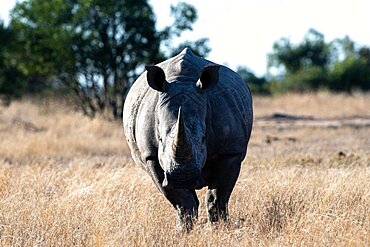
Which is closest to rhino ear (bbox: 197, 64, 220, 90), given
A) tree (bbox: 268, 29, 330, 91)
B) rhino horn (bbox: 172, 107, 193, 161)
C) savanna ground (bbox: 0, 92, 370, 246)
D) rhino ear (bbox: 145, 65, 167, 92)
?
rhino ear (bbox: 145, 65, 167, 92)

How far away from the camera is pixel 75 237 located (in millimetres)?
5254

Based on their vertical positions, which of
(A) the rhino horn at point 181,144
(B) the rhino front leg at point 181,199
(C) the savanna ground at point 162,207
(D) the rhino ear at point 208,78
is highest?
(D) the rhino ear at point 208,78

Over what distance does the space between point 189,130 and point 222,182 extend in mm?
972

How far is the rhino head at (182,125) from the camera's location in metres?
4.80

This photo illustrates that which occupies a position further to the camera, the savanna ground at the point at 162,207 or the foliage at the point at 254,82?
the foliage at the point at 254,82

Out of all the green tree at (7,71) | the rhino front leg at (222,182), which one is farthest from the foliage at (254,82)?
the rhino front leg at (222,182)

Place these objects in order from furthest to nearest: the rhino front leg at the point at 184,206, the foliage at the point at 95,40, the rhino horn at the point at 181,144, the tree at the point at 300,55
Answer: the tree at the point at 300,55
the foliage at the point at 95,40
the rhino front leg at the point at 184,206
the rhino horn at the point at 181,144

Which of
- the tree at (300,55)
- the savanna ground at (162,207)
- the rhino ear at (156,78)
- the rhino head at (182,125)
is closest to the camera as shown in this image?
the rhino head at (182,125)

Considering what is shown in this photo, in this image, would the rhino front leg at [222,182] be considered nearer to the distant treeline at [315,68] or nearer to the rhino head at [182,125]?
the rhino head at [182,125]

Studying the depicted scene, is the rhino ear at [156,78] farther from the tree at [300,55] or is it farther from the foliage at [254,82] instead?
the tree at [300,55]

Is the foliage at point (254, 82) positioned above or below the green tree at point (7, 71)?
below

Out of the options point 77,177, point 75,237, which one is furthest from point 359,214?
point 77,177

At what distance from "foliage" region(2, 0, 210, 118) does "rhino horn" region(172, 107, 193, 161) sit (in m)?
12.9

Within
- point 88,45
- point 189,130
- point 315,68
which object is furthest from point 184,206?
Answer: point 315,68
